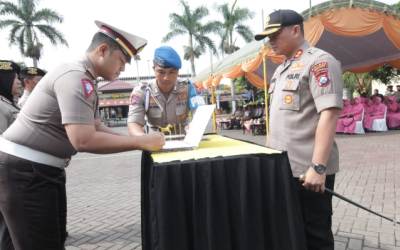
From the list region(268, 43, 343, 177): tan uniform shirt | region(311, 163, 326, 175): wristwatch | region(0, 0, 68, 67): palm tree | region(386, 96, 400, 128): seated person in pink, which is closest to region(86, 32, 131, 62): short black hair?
region(268, 43, 343, 177): tan uniform shirt

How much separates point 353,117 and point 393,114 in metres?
1.33

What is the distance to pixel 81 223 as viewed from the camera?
4434mm

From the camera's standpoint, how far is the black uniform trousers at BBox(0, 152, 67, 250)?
1758mm

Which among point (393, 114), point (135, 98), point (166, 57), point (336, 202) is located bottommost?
point (336, 202)

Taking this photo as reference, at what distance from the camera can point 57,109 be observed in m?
1.72

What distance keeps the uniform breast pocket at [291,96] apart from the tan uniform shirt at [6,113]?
6.66 feet

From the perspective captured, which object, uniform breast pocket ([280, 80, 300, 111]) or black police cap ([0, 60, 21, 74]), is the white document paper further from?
black police cap ([0, 60, 21, 74])

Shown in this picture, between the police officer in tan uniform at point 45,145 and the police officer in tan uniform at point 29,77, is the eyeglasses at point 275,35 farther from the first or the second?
the police officer in tan uniform at point 29,77

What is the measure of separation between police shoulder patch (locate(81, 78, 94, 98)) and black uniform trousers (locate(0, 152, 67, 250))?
1.45ft

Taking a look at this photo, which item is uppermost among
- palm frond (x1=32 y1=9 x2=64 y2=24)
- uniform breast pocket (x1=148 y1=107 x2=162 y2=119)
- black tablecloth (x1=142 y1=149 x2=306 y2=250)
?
palm frond (x1=32 y1=9 x2=64 y2=24)

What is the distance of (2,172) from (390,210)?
151 inches

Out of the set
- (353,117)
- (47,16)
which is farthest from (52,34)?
(353,117)

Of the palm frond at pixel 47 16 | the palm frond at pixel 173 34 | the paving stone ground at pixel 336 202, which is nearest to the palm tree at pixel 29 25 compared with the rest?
the palm frond at pixel 47 16

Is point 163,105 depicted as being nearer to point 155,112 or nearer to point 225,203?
point 155,112
